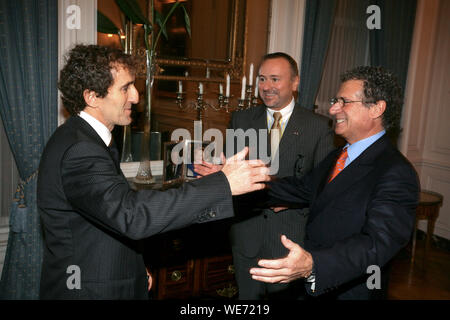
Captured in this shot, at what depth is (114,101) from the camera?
168cm

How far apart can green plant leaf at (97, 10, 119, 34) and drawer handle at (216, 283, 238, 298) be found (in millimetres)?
2168

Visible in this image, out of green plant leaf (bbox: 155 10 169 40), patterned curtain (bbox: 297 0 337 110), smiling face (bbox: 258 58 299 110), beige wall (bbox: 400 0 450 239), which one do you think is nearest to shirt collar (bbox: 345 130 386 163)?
smiling face (bbox: 258 58 299 110)

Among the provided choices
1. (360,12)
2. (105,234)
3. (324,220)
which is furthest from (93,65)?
(360,12)

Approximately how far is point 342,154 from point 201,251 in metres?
1.37

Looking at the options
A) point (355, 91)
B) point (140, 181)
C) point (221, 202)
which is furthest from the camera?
point (140, 181)

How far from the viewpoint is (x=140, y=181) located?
2875 millimetres

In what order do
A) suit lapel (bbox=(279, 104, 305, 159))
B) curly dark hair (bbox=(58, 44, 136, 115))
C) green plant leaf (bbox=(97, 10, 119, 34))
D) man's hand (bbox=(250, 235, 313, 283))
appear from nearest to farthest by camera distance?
man's hand (bbox=(250, 235, 313, 283))
curly dark hair (bbox=(58, 44, 136, 115))
suit lapel (bbox=(279, 104, 305, 159))
green plant leaf (bbox=(97, 10, 119, 34))

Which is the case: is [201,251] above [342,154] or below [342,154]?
below

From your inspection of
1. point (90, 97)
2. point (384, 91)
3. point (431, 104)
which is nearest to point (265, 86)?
point (384, 91)

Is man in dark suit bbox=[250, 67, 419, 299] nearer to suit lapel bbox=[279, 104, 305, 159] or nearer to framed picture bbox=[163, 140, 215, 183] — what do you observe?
suit lapel bbox=[279, 104, 305, 159]

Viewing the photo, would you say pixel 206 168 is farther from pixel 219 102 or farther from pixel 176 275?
pixel 219 102

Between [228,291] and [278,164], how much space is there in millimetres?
1132

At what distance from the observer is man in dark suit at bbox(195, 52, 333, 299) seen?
2.66 m

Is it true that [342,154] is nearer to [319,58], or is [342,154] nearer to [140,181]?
[140,181]
